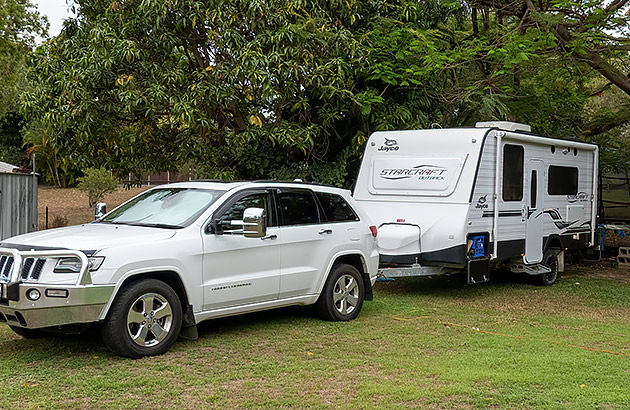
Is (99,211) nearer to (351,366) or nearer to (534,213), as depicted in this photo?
(351,366)

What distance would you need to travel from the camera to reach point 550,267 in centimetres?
1260

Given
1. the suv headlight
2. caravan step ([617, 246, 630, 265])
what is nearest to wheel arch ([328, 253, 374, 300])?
the suv headlight

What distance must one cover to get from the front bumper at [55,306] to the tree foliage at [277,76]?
6278mm

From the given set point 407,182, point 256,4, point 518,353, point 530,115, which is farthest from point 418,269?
point 530,115

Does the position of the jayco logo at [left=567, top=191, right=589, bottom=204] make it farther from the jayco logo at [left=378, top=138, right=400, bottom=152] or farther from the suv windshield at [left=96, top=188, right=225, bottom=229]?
the suv windshield at [left=96, top=188, right=225, bottom=229]

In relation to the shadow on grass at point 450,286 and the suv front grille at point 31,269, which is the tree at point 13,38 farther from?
the suv front grille at point 31,269

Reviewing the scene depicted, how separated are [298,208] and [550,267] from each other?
6.24 meters

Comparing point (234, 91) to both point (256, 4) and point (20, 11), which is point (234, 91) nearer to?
point (256, 4)

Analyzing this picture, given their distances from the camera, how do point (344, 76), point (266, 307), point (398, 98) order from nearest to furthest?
1. point (266, 307)
2. point (344, 76)
3. point (398, 98)

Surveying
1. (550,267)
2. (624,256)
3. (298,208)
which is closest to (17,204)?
(298,208)

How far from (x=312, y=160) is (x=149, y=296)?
9.05 meters

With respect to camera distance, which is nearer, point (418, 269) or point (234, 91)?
point (418, 269)

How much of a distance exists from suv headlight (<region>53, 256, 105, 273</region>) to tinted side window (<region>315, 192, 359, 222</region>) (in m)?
3.12

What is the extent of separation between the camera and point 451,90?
1483 centimetres
